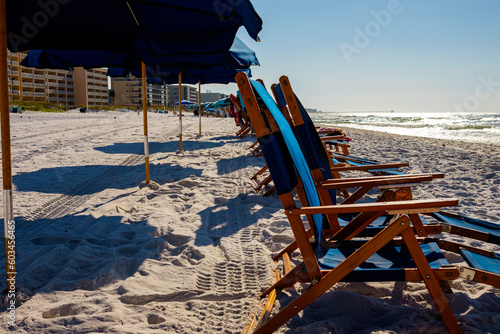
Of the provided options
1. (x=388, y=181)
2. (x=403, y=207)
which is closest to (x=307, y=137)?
(x=388, y=181)

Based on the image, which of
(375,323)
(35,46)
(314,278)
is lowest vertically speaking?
(375,323)

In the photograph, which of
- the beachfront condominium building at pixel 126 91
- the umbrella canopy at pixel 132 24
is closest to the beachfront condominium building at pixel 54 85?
the beachfront condominium building at pixel 126 91

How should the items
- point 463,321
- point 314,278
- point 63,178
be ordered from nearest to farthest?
point 314,278
point 463,321
point 63,178

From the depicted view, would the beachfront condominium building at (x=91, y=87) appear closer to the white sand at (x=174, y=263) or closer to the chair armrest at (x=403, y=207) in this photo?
the white sand at (x=174, y=263)

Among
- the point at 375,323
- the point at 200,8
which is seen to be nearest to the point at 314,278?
the point at 375,323

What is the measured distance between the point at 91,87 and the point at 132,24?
3820 inches

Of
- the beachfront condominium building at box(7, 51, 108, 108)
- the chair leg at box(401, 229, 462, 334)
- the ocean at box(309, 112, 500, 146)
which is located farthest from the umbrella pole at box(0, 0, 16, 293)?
the beachfront condominium building at box(7, 51, 108, 108)

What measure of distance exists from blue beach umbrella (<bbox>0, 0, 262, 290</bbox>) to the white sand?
6.06 ft

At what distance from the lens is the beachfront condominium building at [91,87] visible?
Result: 8191 centimetres

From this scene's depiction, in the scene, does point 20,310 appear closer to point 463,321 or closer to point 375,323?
point 375,323

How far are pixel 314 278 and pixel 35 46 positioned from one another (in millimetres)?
4841

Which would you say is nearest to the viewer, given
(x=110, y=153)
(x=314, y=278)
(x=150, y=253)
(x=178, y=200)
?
(x=314, y=278)

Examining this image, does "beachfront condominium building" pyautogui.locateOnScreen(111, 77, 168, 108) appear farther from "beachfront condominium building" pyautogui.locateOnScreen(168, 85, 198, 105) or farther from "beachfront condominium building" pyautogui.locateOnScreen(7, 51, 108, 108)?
"beachfront condominium building" pyautogui.locateOnScreen(168, 85, 198, 105)

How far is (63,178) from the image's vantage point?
5.14m
